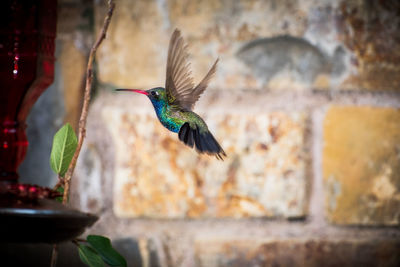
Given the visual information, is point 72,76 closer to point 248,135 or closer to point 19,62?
point 248,135

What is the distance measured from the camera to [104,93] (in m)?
0.81

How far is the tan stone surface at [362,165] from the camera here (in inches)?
31.8

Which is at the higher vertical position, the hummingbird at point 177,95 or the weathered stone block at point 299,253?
the hummingbird at point 177,95

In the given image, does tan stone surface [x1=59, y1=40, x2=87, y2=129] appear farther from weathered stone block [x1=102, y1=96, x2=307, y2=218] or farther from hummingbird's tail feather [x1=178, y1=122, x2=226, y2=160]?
hummingbird's tail feather [x1=178, y1=122, x2=226, y2=160]

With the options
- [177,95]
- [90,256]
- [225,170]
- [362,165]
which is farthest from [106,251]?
[362,165]

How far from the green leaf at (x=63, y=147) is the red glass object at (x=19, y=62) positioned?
4 cm

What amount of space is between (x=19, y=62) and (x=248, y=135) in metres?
0.44

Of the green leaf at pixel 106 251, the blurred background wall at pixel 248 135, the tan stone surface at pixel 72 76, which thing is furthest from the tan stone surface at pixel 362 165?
the green leaf at pixel 106 251

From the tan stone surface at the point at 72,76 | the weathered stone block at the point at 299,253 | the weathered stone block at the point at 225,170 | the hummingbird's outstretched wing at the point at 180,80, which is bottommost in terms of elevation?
the weathered stone block at the point at 299,253

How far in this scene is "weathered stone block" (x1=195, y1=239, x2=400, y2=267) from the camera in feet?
2.63

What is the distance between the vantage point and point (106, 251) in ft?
1.29

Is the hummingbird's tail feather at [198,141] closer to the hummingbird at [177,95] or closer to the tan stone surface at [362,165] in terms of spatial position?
the hummingbird at [177,95]

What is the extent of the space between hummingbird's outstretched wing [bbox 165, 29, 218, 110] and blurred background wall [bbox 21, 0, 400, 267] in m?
0.49

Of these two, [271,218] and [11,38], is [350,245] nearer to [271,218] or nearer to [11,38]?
[271,218]
